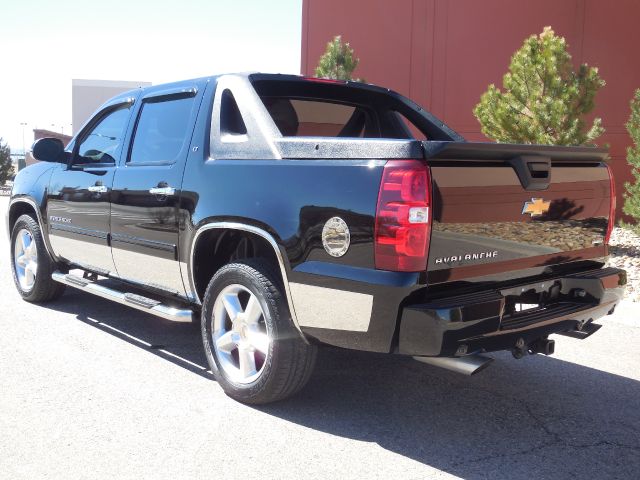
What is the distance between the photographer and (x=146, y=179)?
177 inches

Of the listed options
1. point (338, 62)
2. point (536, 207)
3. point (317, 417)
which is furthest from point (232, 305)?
point (338, 62)

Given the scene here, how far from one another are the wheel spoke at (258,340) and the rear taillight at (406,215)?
1090 mm

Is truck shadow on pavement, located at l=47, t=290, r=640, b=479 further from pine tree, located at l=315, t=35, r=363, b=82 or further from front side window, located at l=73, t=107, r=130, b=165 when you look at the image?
pine tree, located at l=315, t=35, r=363, b=82

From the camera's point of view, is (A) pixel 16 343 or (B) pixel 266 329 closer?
(B) pixel 266 329

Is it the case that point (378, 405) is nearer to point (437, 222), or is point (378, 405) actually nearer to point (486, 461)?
point (486, 461)

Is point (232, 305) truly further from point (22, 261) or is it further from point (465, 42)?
point (465, 42)

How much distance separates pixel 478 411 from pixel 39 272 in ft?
13.8

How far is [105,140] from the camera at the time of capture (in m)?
5.38

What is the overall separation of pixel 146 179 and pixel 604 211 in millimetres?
2955

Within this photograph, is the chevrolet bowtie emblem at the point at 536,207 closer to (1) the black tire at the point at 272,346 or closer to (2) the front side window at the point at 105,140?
(1) the black tire at the point at 272,346

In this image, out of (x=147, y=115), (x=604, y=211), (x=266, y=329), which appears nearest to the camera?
(x=266, y=329)

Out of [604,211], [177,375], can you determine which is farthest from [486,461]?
[177,375]

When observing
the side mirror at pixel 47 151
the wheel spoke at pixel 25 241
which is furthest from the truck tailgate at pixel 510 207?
the wheel spoke at pixel 25 241

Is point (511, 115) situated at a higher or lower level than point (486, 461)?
higher
